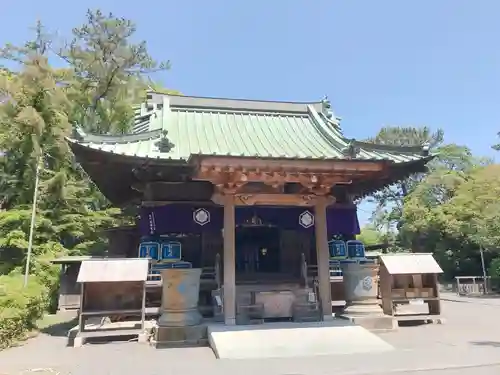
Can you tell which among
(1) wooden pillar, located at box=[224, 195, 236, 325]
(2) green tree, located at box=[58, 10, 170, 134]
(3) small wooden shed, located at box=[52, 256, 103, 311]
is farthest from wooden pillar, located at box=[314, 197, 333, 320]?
(2) green tree, located at box=[58, 10, 170, 134]

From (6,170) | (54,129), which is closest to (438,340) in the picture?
(54,129)

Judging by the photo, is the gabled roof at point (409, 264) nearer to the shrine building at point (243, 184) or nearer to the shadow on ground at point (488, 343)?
the shrine building at point (243, 184)

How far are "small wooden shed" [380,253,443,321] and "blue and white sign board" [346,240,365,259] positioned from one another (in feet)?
5.32

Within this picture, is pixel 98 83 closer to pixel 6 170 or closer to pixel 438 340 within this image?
pixel 6 170

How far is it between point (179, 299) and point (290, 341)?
2.35m

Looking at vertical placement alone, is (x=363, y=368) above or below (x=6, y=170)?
below

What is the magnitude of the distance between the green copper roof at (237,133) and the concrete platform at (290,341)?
11.2 feet

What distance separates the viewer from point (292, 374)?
17.4 ft

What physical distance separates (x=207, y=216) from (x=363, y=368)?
5549mm

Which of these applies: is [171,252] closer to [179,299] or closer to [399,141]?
[179,299]

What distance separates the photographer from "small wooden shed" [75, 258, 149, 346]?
26.2 feet

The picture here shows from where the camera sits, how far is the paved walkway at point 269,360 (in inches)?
215

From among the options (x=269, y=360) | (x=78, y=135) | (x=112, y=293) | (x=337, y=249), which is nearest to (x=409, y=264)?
(x=337, y=249)

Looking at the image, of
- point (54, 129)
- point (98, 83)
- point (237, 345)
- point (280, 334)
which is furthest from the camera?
point (98, 83)
